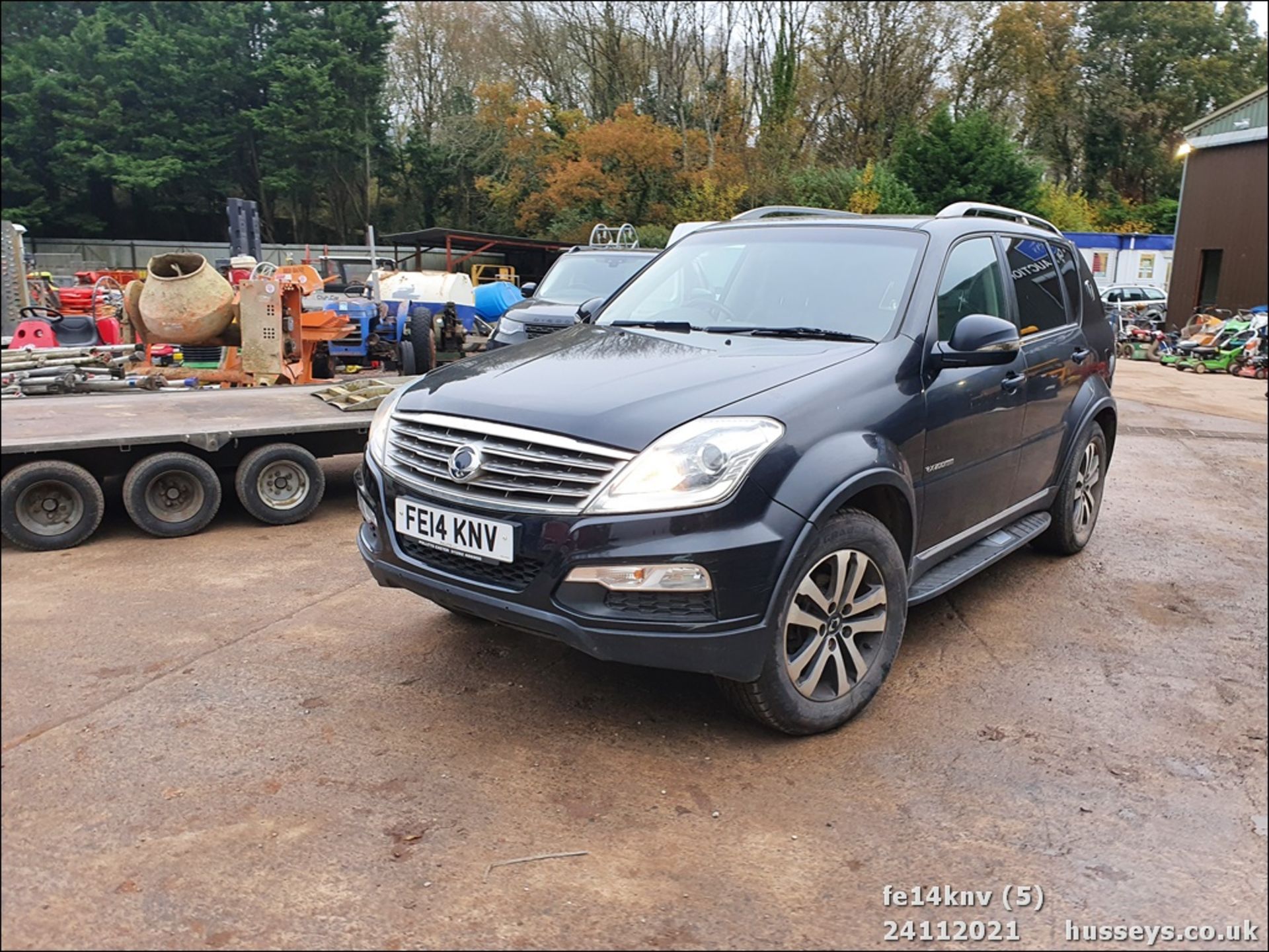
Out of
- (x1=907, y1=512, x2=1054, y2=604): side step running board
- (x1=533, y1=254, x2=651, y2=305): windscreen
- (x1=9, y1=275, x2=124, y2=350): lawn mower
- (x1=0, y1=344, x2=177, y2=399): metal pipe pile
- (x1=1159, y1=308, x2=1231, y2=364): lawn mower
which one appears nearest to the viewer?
(x1=907, y1=512, x2=1054, y2=604): side step running board

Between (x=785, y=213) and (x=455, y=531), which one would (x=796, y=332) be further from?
(x=785, y=213)

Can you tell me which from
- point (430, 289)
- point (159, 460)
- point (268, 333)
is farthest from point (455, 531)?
point (430, 289)

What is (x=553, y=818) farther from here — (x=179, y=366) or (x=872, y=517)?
(x=179, y=366)

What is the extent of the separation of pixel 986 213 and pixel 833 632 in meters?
2.75

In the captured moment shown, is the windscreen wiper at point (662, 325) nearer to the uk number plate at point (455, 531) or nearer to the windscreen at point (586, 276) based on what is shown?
the uk number plate at point (455, 531)

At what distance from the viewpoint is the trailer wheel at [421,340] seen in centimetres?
1150

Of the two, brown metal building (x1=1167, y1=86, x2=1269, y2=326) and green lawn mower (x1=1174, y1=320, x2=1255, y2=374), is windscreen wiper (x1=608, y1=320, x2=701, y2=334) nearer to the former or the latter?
brown metal building (x1=1167, y1=86, x2=1269, y2=326)

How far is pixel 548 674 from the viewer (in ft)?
12.0

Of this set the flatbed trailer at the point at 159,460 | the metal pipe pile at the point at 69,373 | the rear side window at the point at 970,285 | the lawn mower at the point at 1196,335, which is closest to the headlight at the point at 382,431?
the rear side window at the point at 970,285

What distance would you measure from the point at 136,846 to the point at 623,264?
9.64 m

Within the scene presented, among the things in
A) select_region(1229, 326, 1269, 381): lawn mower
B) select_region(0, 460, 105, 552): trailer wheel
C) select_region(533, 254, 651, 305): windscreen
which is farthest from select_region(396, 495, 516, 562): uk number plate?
select_region(1229, 326, 1269, 381): lawn mower

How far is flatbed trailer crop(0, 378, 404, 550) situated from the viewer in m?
5.05

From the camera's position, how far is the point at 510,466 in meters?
2.94

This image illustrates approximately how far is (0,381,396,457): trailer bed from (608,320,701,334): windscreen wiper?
2472 millimetres
